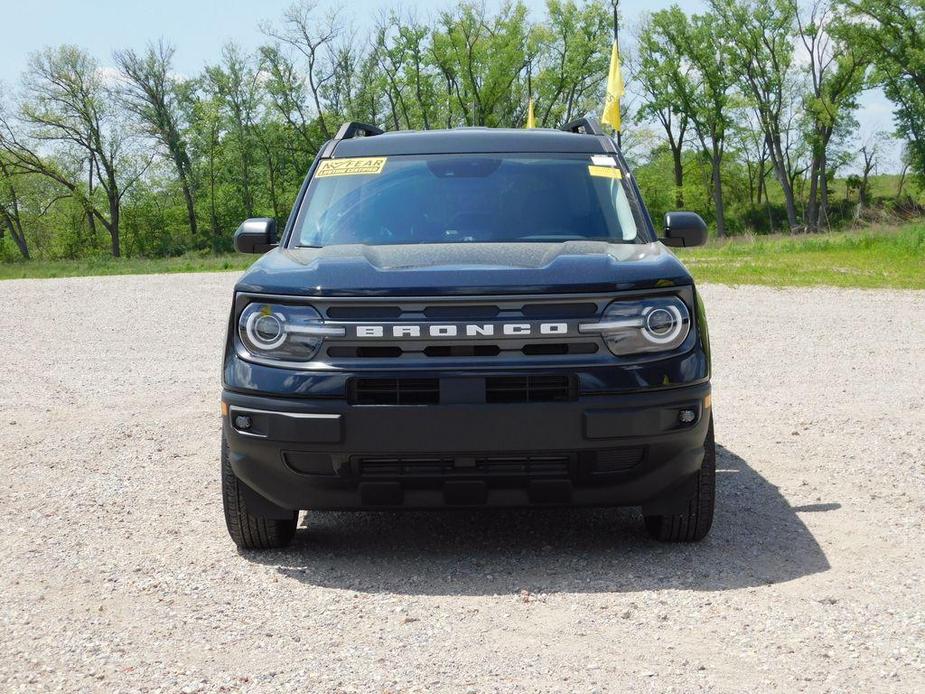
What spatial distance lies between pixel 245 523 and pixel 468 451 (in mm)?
1126

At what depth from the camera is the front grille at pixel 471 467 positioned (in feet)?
13.3

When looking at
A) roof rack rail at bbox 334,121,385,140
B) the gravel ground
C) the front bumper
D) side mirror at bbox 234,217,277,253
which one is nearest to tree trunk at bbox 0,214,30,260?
the gravel ground

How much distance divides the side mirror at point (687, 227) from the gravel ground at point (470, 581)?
1.33m

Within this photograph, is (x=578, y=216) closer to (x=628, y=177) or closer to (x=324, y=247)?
(x=628, y=177)

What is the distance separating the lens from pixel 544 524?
16.6 feet

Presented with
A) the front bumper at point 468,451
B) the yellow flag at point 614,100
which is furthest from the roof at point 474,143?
the yellow flag at point 614,100

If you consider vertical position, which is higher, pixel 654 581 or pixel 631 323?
pixel 631 323

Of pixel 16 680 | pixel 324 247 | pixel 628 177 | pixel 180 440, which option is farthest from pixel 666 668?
pixel 180 440

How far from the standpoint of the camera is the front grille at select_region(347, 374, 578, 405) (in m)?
3.95

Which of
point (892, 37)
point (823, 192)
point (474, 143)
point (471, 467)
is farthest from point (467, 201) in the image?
point (823, 192)

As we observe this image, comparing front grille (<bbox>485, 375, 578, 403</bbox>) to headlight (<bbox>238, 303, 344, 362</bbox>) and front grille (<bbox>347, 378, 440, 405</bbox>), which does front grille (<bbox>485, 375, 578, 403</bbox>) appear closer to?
front grille (<bbox>347, 378, 440, 405</bbox>)

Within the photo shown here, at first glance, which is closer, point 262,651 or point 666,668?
point 666,668

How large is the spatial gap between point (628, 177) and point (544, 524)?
68.5 inches

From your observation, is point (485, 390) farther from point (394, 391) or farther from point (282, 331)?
point (282, 331)
